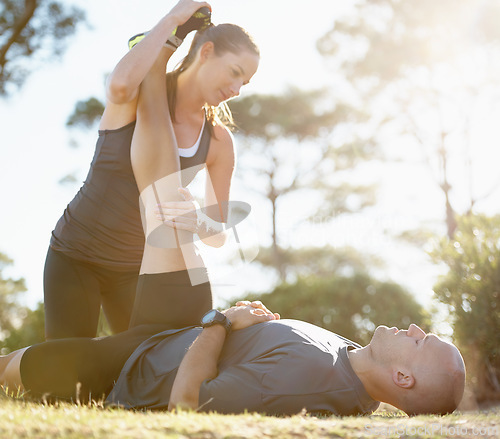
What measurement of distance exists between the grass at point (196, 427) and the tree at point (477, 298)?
3.50 metres

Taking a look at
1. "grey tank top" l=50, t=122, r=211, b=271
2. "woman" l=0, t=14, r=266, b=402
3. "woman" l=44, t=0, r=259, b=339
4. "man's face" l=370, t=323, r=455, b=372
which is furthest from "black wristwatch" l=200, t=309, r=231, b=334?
"grey tank top" l=50, t=122, r=211, b=271

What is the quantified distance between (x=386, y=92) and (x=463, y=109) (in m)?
2.25

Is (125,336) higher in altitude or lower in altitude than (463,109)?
lower

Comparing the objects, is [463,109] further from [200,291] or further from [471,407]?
[200,291]

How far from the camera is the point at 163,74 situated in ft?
9.96

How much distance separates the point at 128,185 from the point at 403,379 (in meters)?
1.69

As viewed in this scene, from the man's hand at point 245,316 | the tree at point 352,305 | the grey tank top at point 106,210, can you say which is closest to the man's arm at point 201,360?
the man's hand at point 245,316

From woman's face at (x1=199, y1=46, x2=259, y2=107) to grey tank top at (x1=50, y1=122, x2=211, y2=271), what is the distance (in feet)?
1.37

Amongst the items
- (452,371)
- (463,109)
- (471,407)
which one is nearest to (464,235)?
(471,407)

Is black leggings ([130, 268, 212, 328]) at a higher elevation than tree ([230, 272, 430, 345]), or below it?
higher

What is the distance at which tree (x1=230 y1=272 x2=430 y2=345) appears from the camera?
7938mm

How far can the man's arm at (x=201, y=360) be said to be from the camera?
220cm

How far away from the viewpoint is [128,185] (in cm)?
299

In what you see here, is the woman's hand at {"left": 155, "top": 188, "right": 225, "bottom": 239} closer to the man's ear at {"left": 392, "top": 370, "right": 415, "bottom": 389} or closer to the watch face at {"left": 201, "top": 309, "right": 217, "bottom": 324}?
the watch face at {"left": 201, "top": 309, "right": 217, "bottom": 324}
